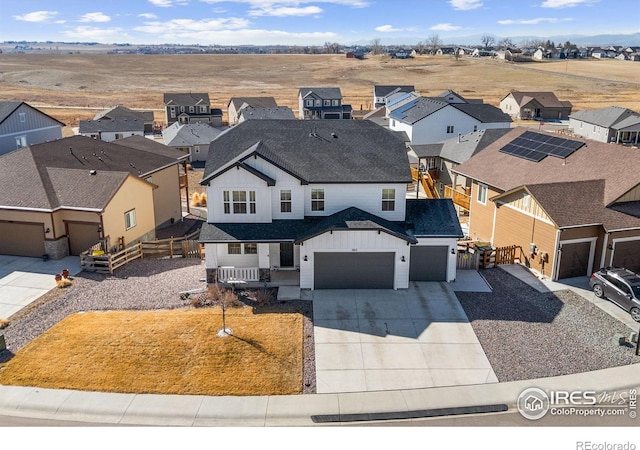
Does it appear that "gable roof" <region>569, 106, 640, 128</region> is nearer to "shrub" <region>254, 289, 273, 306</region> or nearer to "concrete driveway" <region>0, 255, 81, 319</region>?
"shrub" <region>254, 289, 273, 306</region>

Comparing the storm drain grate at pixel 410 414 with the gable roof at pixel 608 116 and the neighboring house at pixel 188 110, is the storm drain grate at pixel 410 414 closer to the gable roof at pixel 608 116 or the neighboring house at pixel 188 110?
the gable roof at pixel 608 116

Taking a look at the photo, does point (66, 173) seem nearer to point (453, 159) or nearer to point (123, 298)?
point (123, 298)

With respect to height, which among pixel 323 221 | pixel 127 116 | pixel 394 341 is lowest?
pixel 394 341

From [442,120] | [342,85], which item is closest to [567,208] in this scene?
[442,120]

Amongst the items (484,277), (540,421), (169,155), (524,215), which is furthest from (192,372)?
(169,155)

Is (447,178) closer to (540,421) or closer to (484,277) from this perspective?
(484,277)

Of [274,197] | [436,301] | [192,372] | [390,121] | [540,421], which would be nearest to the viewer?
[540,421]
